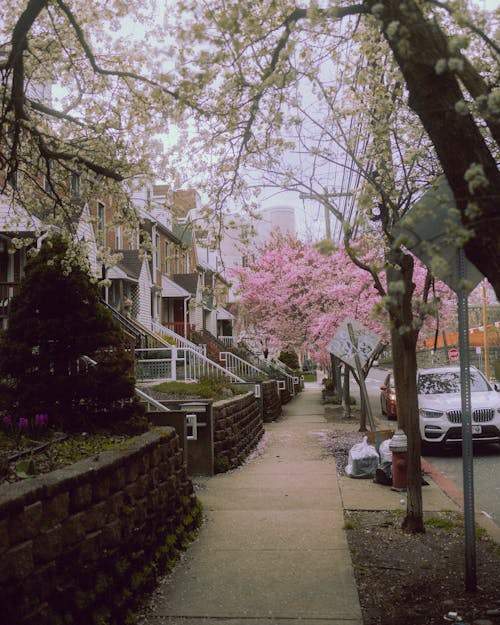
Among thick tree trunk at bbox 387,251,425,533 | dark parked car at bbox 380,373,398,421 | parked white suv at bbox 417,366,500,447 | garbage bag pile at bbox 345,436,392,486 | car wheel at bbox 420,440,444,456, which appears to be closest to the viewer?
thick tree trunk at bbox 387,251,425,533

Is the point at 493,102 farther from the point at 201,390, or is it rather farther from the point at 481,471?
the point at 201,390

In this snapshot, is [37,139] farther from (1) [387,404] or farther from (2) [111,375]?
(1) [387,404]


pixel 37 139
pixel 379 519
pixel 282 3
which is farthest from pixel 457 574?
pixel 37 139

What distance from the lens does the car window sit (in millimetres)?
12977

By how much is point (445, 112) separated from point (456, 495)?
20.8 ft

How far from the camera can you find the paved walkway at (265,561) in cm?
448

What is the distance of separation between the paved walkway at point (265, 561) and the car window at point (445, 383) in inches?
161

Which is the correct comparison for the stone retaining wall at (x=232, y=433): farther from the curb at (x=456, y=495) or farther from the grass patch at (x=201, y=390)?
the curb at (x=456, y=495)

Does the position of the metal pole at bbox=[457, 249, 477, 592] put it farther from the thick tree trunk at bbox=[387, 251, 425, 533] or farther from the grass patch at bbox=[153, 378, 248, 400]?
the grass patch at bbox=[153, 378, 248, 400]

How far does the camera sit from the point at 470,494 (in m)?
4.80

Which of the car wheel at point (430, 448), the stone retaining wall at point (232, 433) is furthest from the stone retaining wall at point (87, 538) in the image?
the car wheel at point (430, 448)

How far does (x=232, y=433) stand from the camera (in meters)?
11.1

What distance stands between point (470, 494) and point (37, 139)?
19.4ft

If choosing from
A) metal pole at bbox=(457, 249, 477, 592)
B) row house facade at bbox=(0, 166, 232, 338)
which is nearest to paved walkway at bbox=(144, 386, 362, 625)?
metal pole at bbox=(457, 249, 477, 592)
